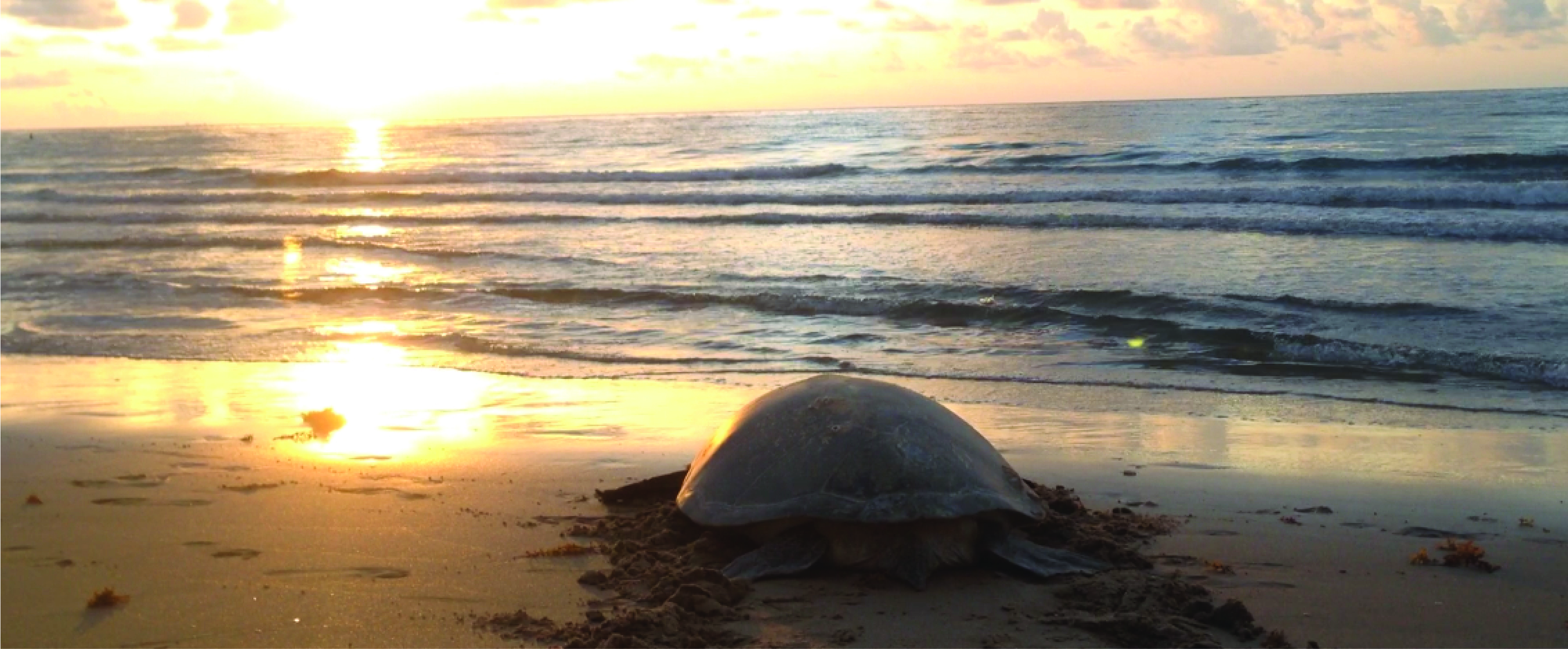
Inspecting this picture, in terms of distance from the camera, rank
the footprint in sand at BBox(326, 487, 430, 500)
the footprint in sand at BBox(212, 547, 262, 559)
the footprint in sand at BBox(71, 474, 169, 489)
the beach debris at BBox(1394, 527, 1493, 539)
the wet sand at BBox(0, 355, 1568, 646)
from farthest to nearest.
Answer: the footprint in sand at BBox(71, 474, 169, 489) < the footprint in sand at BBox(326, 487, 430, 500) < the beach debris at BBox(1394, 527, 1493, 539) < the footprint in sand at BBox(212, 547, 262, 559) < the wet sand at BBox(0, 355, 1568, 646)

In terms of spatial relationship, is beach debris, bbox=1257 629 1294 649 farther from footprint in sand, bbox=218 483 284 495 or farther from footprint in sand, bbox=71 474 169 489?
footprint in sand, bbox=71 474 169 489

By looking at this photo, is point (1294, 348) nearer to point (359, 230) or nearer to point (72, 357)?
point (72, 357)

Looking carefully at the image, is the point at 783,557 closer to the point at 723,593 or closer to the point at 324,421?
the point at 723,593

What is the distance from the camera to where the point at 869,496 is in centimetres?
432

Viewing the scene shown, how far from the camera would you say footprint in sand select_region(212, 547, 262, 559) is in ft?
15.7

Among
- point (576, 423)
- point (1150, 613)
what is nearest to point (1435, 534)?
→ point (1150, 613)

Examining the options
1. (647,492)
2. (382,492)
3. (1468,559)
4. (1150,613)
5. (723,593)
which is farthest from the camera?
(382,492)

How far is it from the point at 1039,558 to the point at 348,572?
100 inches

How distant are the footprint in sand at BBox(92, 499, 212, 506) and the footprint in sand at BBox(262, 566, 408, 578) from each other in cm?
124

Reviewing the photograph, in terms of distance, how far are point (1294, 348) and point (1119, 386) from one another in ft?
5.76

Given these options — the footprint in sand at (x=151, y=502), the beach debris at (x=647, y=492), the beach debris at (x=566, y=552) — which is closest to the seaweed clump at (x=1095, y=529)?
the beach debris at (x=647, y=492)

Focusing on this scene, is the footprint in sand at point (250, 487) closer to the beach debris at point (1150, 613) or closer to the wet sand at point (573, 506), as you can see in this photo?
the wet sand at point (573, 506)

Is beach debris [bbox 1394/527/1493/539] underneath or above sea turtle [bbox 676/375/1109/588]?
underneath

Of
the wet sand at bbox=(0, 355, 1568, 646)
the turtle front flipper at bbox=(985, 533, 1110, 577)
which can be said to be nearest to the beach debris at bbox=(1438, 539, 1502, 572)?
the wet sand at bbox=(0, 355, 1568, 646)
